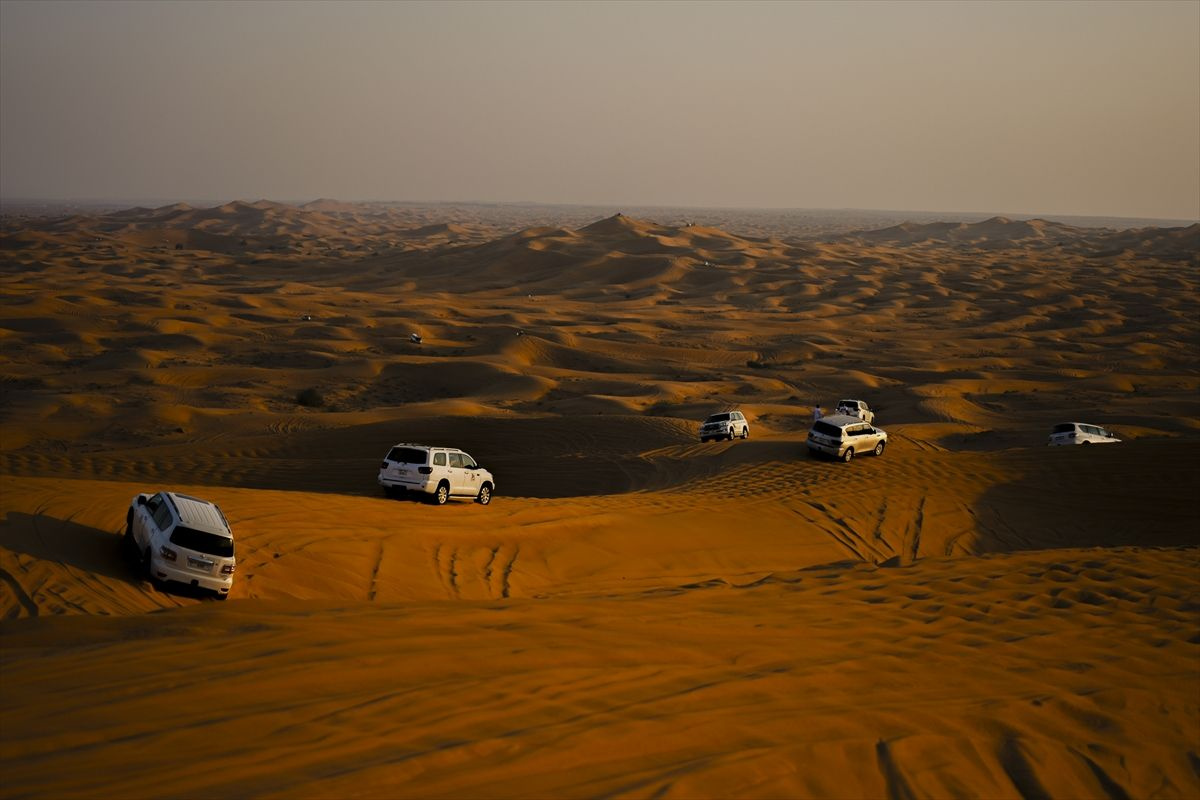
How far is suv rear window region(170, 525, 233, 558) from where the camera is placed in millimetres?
12305

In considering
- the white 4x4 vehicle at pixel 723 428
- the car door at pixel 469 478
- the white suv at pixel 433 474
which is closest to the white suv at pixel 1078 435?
the white 4x4 vehicle at pixel 723 428

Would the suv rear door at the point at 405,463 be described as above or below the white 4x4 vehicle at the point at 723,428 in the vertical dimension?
above

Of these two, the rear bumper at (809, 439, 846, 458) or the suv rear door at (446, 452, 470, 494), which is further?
the rear bumper at (809, 439, 846, 458)

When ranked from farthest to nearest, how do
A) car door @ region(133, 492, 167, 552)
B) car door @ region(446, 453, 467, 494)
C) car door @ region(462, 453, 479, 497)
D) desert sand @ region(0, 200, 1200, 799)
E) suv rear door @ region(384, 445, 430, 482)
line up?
car door @ region(462, 453, 479, 497) < car door @ region(446, 453, 467, 494) < suv rear door @ region(384, 445, 430, 482) < car door @ region(133, 492, 167, 552) < desert sand @ region(0, 200, 1200, 799)

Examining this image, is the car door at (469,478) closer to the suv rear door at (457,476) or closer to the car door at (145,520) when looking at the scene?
the suv rear door at (457,476)

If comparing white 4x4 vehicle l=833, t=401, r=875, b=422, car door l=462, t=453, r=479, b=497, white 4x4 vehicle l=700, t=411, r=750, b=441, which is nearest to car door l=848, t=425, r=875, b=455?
white 4x4 vehicle l=700, t=411, r=750, b=441

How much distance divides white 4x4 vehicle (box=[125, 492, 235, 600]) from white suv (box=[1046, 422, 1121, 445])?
2722 centimetres

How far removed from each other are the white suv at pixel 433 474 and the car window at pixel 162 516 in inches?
286

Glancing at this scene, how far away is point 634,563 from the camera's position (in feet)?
58.1

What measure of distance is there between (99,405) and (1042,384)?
44.2 metres

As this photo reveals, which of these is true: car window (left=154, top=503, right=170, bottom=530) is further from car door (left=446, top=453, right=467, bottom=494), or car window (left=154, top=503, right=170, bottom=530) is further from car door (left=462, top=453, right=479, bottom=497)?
car door (left=462, top=453, right=479, bottom=497)

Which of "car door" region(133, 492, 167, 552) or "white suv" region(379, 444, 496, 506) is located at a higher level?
"car door" region(133, 492, 167, 552)

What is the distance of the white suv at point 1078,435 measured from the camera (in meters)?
31.4

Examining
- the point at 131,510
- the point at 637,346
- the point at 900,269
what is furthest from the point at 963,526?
the point at 900,269
